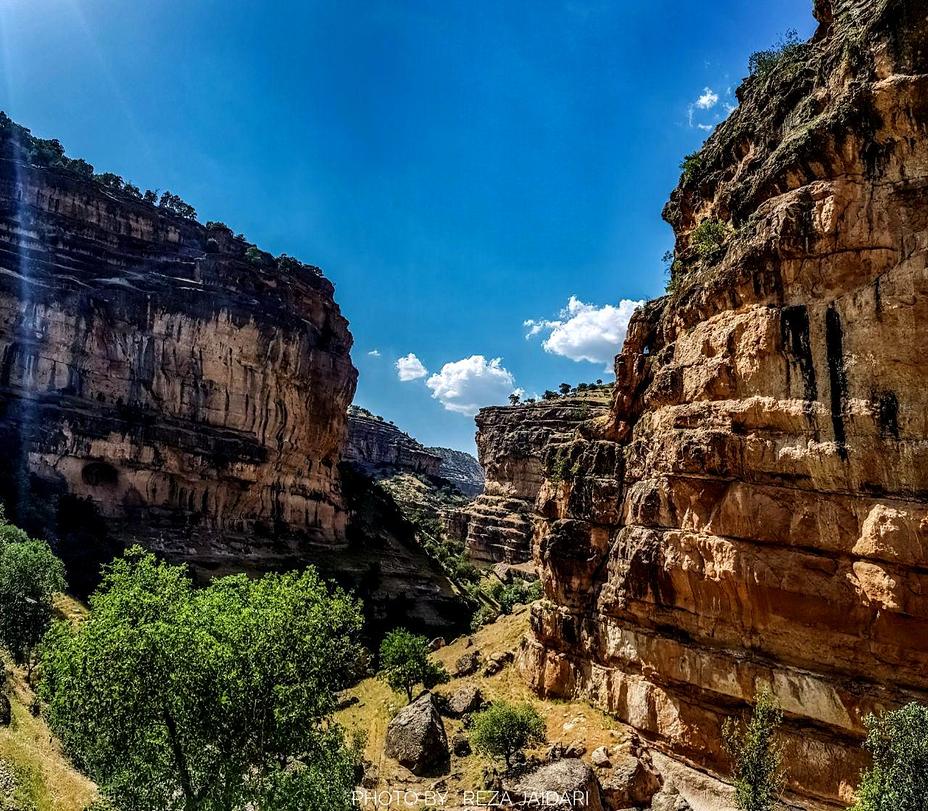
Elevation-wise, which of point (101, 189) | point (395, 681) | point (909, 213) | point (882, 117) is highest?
point (101, 189)

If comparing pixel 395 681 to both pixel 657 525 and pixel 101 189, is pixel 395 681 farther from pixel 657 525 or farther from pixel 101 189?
pixel 101 189

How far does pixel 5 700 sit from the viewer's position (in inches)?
771

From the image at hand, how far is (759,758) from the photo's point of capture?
18.3 meters

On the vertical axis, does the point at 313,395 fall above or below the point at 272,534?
above

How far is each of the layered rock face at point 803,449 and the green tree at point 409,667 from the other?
12674 mm

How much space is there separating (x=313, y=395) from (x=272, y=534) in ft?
59.1

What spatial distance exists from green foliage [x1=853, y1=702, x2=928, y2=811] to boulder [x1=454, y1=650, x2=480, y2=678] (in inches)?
955

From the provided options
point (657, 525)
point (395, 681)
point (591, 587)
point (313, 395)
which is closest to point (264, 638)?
point (657, 525)

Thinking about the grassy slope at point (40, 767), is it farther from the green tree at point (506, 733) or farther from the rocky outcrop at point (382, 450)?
the rocky outcrop at point (382, 450)

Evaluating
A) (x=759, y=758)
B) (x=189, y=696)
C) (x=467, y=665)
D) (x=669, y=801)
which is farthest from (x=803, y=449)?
(x=467, y=665)

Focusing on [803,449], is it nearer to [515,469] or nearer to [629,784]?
[629,784]

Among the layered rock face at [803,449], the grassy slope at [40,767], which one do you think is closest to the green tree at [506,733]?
the layered rock face at [803,449]

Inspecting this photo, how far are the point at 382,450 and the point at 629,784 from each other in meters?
139

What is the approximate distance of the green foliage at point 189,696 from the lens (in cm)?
1327
